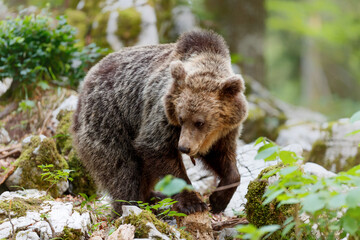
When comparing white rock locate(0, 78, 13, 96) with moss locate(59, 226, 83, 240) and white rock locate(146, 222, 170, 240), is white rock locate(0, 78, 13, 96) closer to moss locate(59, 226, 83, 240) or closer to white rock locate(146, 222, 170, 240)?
moss locate(59, 226, 83, 240)

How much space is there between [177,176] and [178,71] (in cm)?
120

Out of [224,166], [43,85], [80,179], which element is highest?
[43,85]

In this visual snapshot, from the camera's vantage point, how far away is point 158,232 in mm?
3914

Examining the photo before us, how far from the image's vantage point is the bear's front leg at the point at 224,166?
5262 millimetres

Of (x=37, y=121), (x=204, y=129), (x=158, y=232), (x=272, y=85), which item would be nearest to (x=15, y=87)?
(x=37, y=121)

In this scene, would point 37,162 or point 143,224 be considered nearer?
point 143,224

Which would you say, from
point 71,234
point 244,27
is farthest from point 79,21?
point 71,234

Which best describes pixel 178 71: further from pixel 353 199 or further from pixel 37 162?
pixel 353 199

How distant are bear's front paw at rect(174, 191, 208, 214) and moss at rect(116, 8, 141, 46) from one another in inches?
200

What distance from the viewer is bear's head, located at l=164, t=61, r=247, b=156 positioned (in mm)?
4684

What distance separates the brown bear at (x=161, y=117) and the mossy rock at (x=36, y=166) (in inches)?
14.8

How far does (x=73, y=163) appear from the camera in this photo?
6.51 m

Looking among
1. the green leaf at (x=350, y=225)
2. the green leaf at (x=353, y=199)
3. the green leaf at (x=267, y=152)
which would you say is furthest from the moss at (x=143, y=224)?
the green leaf at (x=353, y=199)

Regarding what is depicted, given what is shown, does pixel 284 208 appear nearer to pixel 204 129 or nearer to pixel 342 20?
pixel 204 129
